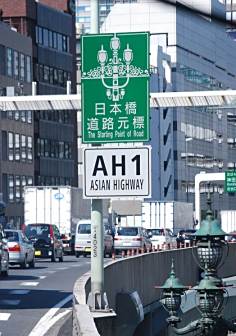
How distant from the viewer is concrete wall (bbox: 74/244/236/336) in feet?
55.6

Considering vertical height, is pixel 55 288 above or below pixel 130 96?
below

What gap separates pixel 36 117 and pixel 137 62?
86.7 meters

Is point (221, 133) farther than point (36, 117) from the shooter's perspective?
Yes

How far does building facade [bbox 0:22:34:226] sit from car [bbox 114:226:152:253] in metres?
28.7

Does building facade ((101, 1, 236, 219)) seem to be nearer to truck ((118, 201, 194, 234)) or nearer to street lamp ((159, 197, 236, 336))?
truck ((118, 201, 194, 234))

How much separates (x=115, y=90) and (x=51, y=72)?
9032cm

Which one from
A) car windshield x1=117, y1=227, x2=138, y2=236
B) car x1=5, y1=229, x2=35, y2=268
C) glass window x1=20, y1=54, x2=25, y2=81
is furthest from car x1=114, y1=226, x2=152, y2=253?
glass window x1=20, y1=54, x2=25, y2=81

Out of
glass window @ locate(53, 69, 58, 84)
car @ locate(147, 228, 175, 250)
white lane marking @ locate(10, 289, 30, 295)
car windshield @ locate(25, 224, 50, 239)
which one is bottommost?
car @ locate(147, 228, 175, 250)

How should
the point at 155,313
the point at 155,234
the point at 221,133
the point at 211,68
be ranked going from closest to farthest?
the point at 155,313 → the point at 155,234 → the point at 211,68 → the point at 221,133

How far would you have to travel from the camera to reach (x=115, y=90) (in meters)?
13.7

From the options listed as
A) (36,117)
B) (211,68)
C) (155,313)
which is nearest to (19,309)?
(155,313)

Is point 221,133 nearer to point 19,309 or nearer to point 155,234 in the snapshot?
point 155,234

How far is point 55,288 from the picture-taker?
30078mm

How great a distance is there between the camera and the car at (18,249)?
139 ft
